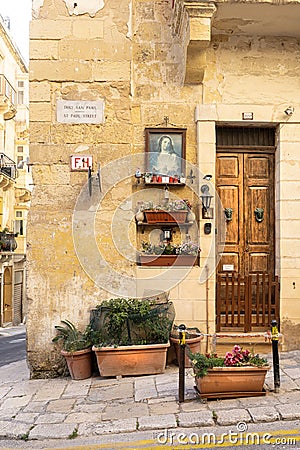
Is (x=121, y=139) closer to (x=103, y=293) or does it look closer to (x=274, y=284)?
(x=103, y=293)

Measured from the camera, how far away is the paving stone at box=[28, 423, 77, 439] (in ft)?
17.1

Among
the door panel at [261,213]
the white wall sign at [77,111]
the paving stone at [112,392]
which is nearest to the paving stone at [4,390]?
the paving stone at [112,392]

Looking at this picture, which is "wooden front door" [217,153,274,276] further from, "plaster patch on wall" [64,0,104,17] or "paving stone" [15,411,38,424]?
"paving stone" [15,411,38,424]

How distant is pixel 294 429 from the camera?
16.4 feet

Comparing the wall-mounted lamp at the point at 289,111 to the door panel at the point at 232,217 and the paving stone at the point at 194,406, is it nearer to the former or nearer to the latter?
the door panel at the point at 232,217

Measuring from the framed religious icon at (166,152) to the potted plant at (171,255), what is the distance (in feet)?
3.20

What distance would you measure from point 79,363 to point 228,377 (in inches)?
86.6

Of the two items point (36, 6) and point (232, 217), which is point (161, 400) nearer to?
point (232, 217)

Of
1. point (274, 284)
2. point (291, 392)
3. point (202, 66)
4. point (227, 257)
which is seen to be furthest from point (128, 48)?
point (291, 392)

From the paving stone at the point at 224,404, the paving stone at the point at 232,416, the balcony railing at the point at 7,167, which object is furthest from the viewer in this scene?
the balcony railing at the point at 7,167

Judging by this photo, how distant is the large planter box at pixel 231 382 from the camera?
18.8 ft

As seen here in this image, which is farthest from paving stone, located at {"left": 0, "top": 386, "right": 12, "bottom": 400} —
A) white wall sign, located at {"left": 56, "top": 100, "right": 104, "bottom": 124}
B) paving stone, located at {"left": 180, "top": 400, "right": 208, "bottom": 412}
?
white wall sign, located at {"left": 56, "top": 100, "right": 104, "bottom": 124}

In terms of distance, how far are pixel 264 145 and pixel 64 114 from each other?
2.94 metres

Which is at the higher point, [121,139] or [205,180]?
[121,139]
